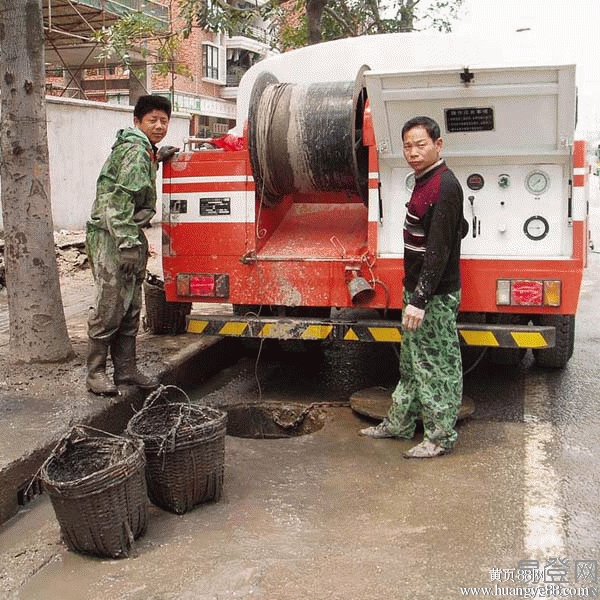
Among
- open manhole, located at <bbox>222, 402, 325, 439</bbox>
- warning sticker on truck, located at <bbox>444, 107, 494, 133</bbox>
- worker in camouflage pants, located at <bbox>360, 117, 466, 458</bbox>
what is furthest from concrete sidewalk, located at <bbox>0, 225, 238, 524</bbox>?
warning sticker on truck, located at <bbox>444, 107, 494, 133</bbox>

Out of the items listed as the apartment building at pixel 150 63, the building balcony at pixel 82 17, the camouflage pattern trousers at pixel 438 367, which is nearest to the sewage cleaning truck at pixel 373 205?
the camouflage pattern trousers at pixel 438 367

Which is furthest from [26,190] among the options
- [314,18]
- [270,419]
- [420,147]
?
[314,18]

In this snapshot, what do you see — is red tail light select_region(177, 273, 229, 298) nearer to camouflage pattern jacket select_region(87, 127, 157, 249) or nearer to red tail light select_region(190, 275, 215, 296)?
red tail light select_region(190, 275, 215, 296)

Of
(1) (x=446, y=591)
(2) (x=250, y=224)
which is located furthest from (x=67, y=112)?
(1) (x=446, y=591)

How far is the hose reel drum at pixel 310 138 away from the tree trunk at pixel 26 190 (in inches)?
58.6

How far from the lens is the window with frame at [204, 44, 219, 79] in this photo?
36.0 m

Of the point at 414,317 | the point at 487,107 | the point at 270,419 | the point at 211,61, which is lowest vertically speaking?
the point at 270,419

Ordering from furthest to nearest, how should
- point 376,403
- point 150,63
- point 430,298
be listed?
point 150,63
point 376,403
point 430,298

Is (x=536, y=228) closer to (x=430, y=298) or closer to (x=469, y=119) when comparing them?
(x=469, y=119)

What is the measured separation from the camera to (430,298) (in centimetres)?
441

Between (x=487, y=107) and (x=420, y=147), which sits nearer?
(x=420, y=147)

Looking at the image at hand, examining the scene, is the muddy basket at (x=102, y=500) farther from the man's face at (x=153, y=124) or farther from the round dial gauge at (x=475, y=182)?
the round dial gauge at (x=475, y=182)

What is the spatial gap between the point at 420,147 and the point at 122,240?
1782 millimetres

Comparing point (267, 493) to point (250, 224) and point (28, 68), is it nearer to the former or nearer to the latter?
point (250, 224)
